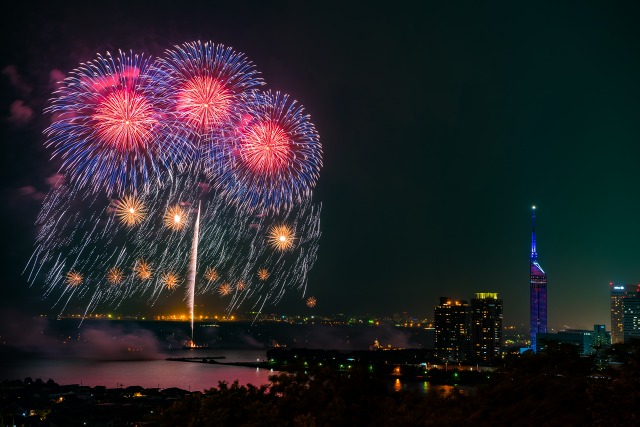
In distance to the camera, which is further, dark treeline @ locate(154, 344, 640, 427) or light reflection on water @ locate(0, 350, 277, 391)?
light reflection on water @ locate(0, 350, 277, 391)

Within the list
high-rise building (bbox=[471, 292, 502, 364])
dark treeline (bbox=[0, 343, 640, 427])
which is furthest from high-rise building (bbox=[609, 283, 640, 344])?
dark treeline (bbox=[0, 343, 640, 427])

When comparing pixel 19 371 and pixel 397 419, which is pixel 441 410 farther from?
pixel 19 371

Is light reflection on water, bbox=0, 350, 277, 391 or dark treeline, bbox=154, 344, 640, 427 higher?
dark treeline, bbox=154, 344, 640, 427

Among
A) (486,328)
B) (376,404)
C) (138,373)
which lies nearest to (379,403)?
(376,404)

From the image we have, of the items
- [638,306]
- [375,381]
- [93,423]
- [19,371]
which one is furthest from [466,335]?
[375,381]

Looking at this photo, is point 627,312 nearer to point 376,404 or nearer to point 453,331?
point 453,331

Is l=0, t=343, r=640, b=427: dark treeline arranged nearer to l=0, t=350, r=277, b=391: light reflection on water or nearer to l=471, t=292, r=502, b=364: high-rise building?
l=0, t=350, r=277, b=391: light reflection on water
